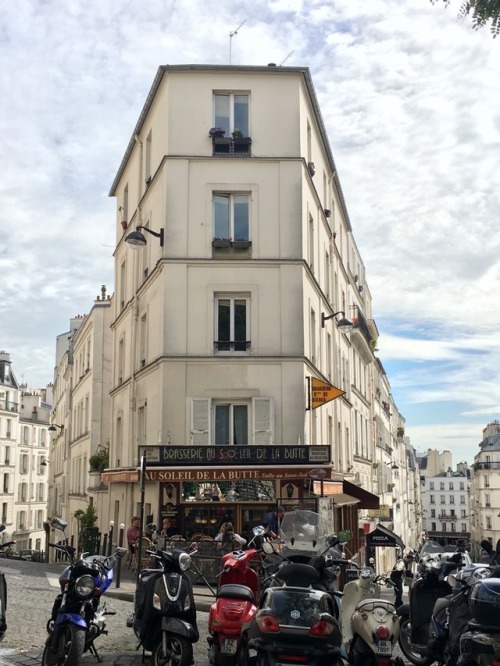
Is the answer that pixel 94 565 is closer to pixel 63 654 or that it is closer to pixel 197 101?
pixel 63 654

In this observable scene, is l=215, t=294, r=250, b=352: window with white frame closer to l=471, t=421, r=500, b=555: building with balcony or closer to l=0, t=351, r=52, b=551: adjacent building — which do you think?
l=0, t=351, r=52, b=551: adjacent building

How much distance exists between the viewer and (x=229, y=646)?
→ 7.61 metres

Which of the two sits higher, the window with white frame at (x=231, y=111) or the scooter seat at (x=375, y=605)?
the window with white frame at (x=231, y=111)

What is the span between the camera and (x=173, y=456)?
57.3ft

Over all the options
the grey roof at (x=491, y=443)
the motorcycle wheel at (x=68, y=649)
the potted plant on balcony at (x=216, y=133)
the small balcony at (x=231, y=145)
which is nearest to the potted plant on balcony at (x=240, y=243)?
the small balcony at (x=231, y=145)

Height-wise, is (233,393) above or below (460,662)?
above

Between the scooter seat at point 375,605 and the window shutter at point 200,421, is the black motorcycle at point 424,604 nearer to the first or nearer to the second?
the scooter seat at point 375,605

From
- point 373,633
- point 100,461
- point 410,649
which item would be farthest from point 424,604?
point 100,461

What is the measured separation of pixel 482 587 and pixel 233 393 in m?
12.5

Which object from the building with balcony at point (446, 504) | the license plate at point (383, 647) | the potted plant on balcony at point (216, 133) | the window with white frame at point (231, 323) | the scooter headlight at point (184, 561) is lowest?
the building with balcony at point (446, 504)

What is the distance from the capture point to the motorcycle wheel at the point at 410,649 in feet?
29.4

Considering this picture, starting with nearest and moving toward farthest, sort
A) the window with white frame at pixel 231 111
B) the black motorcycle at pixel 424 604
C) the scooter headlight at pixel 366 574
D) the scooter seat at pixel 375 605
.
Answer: the scooter seat at pixel 375 605 < the scooter headlight at pixel 366 574 < the black motorcycle at pixel 424 604 < the window with white frame at pixel 231 111

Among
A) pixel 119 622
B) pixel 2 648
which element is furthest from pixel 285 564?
pixel 119 622

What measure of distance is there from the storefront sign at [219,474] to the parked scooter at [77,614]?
8.81m
